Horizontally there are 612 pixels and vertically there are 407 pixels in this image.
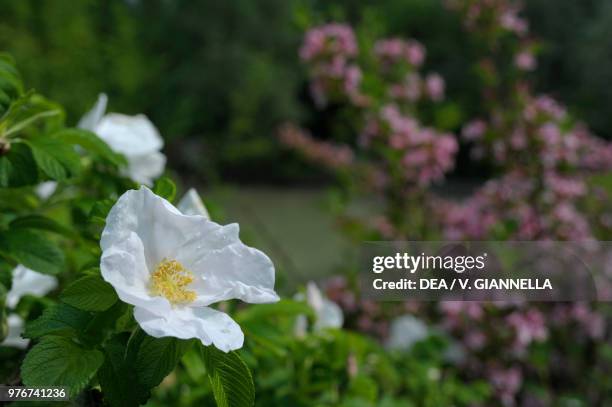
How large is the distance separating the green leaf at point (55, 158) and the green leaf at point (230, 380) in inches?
7.1

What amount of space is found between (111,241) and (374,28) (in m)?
1.63

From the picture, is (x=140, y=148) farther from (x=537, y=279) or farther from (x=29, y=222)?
(x=537, y=279)

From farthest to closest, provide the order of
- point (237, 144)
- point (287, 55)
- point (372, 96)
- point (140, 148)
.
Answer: point (287, 55) < point (237, 144) < point (372, 96) < point (140, 148)

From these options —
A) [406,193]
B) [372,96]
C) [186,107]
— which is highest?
[186,107]

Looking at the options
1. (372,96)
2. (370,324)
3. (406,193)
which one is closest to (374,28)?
(372,96)

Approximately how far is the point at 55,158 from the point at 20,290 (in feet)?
0.47

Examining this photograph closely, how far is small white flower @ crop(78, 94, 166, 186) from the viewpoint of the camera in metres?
0.61

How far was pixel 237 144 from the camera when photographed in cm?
541

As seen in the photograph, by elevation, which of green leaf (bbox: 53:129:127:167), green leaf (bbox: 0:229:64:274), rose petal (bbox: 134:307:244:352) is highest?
green leaf (bbox: 53:129:127:167)

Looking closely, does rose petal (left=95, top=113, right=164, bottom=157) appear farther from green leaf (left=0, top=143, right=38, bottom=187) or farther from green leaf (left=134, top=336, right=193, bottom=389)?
green leaf (left=134, top=336, right=193, bottom=389)

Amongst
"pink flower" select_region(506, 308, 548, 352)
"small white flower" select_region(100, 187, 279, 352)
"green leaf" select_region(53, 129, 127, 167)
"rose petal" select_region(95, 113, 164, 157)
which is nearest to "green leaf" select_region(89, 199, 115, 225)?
"small white flower" select_region(100, 187, 279, 352)

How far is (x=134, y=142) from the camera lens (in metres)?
0.61

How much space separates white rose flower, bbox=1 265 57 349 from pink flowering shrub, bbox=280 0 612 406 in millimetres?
1040

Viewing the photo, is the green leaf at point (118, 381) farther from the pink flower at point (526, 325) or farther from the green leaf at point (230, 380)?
the pink flower at point (526, 325)
